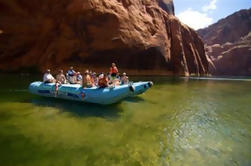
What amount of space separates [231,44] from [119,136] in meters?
75.6

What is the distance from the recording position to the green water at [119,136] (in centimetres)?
416

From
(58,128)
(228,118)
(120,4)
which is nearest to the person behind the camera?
(58,128)

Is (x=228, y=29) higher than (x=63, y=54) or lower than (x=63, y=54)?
higher

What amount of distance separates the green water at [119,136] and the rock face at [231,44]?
2563 inches

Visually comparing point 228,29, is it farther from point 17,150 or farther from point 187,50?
point 17,150

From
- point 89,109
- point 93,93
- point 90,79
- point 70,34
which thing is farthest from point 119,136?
point 70,34

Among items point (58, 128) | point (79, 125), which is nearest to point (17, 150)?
point (58, 128)

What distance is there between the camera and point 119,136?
5.45m

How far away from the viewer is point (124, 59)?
28734 millimetres

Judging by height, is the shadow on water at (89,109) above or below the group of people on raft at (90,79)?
below

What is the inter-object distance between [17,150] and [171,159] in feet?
11.9

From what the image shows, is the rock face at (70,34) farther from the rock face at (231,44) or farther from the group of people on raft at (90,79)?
the rock face at (231,44)

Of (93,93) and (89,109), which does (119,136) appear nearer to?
(89,109)

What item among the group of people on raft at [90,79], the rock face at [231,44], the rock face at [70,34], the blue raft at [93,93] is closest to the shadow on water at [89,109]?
the blue raft at [93,93]
